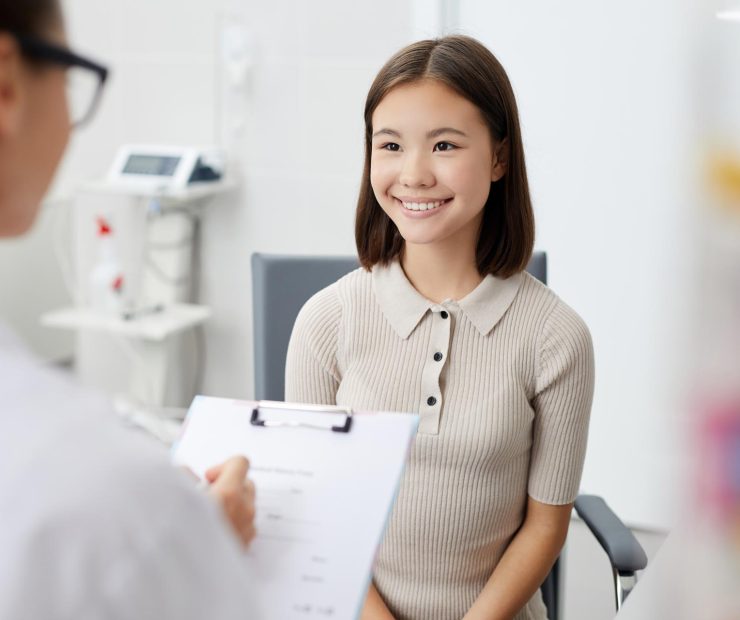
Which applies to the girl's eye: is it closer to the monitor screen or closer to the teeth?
the teeth

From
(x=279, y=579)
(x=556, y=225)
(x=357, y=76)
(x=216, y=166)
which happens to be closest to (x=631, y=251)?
(x=556, y=225)

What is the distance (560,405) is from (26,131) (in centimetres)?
82

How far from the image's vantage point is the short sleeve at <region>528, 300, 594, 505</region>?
1.19 m

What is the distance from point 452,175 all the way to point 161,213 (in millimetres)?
2006

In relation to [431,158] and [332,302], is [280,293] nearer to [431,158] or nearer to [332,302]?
[332,302]

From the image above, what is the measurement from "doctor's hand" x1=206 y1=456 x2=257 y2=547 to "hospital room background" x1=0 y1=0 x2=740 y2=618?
4.55 ft

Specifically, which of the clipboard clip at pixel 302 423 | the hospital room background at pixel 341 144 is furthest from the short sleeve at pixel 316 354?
the hospital room background at pixel 341 144

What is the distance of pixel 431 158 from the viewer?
3.82ft

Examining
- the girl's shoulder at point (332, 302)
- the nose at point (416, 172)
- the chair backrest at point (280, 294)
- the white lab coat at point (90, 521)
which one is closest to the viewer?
→ the white lab coat at point (90, 521)

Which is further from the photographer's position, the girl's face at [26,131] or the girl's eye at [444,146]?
the girl's eye at [444,146]

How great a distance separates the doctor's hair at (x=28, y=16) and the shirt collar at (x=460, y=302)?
75cm

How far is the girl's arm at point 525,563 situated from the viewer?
1175 millimetres

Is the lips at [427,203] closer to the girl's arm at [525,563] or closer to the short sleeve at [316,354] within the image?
the short sleeve at [316,354]

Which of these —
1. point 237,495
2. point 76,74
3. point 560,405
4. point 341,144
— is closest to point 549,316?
point 560,405
